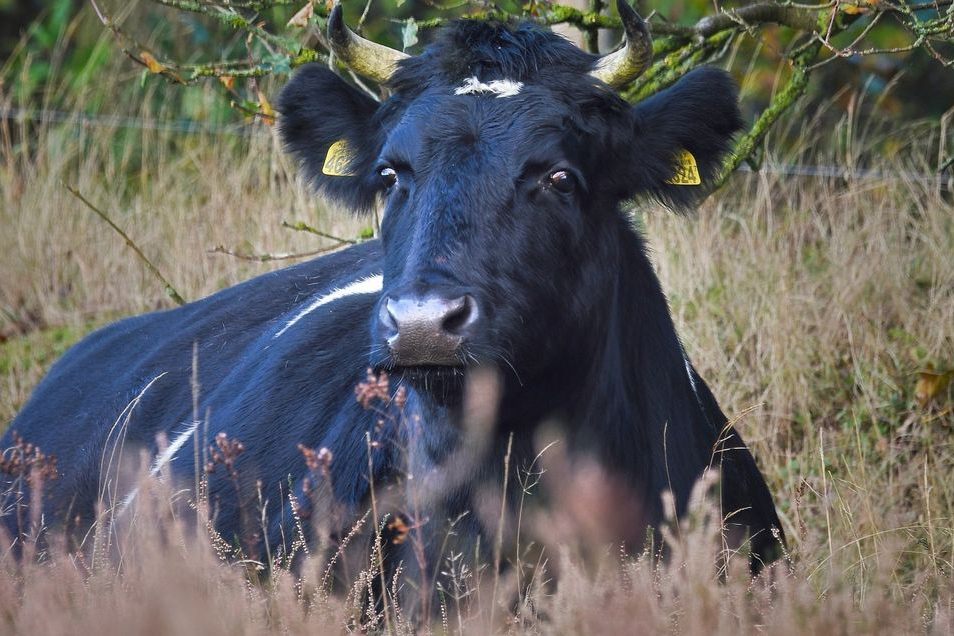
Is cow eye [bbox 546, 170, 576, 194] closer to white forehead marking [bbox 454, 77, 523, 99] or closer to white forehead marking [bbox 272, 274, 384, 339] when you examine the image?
white forehead marking [bbox 454, 77, 523, 99]

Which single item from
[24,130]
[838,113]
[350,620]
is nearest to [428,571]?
[350,620]

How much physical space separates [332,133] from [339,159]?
9 centimetres

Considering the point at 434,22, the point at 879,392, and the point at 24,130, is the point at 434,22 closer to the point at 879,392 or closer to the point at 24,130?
the point at 879,392

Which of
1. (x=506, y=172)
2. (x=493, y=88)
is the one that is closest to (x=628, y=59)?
(x=493, y=88)

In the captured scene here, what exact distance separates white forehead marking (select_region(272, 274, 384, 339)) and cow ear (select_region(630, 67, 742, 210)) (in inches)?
44.2

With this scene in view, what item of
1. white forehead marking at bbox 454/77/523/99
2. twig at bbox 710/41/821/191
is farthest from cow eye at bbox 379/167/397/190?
twig at bbox 710/41/821/191

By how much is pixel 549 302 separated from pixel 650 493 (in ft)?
2.12

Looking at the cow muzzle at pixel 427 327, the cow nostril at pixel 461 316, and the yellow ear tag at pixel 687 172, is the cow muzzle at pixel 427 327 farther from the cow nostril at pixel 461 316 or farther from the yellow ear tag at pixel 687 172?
the yellow ear tag at pixel 687 172

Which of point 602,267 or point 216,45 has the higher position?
point 216,45

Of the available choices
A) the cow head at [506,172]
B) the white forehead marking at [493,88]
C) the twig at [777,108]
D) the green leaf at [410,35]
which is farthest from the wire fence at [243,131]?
the white forehead marking at [493,88]

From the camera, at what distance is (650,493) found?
353 centimetres

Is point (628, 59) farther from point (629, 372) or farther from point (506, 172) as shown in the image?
point (629, 372)

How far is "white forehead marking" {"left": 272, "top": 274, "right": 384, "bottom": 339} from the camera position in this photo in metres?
4.47

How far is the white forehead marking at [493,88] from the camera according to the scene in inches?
142
